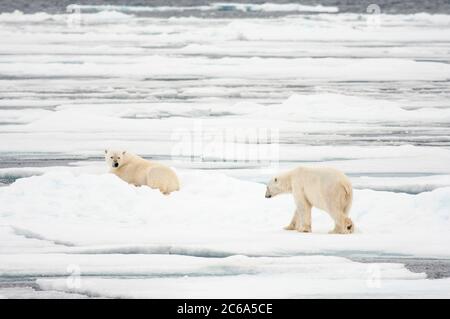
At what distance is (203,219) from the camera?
6094mm

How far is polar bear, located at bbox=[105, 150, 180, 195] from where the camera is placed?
6.90 m

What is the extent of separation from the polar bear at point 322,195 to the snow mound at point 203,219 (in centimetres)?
11

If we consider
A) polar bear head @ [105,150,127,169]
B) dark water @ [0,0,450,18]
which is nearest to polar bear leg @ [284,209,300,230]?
polar bear head @ [105,150,127,169]

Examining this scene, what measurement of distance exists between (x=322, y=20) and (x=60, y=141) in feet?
73.5

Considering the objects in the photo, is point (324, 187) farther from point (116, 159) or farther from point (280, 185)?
point (116, 159)

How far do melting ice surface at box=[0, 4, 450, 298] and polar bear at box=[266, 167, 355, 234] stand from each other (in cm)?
13

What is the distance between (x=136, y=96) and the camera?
1352 centimetres

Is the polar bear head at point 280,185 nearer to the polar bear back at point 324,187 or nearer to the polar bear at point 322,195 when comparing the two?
the polar bear at point 322,195

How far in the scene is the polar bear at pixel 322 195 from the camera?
560 cm

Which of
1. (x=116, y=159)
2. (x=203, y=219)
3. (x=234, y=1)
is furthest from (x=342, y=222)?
(x=234, y=1)

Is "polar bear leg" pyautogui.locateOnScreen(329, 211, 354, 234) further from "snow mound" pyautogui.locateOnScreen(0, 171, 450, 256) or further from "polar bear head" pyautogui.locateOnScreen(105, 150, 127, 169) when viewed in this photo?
"polar bear head" pyautogui.locateOnScreen(105, 150, 127, 169)

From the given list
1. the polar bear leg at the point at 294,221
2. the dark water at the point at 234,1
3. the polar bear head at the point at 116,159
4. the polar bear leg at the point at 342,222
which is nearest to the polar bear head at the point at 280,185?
the polar bear leg at the point at 294,221

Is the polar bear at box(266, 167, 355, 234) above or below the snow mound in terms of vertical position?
above

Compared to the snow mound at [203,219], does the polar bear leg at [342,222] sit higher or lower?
higher
